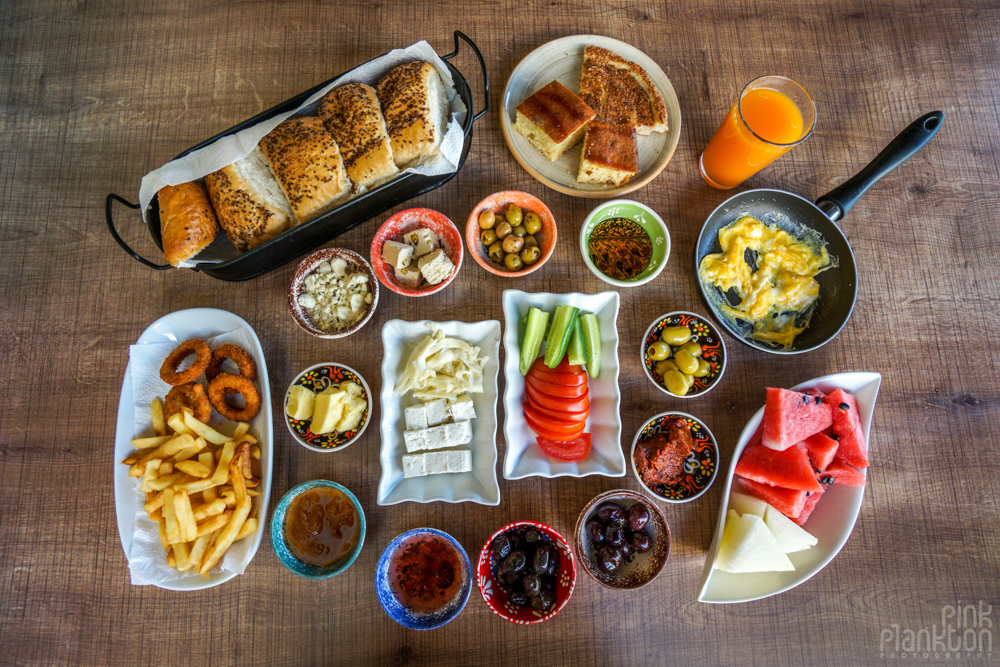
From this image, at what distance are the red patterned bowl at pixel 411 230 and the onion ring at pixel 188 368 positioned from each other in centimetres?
75

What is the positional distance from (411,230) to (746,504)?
1777 millimetres

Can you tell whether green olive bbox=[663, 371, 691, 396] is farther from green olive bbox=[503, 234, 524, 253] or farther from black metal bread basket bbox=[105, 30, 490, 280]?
black metal bread basket bbox=[105, 30, 490, 280]

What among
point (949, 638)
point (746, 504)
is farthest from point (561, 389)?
point (949, 638)

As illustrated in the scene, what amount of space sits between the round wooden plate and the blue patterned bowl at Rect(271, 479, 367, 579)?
5.11 feet

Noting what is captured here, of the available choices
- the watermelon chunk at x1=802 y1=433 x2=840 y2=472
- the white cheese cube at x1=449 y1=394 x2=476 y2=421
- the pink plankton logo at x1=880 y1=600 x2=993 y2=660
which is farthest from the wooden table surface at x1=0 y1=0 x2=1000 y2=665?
the white cheese cube at x1=449 y1=394 x2=476 y2=421

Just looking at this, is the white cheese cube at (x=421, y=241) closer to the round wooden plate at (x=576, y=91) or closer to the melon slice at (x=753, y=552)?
the round wooden plate at (x=576, y=91)

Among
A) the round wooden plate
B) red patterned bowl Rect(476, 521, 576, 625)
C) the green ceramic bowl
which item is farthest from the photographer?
the round wooden plate

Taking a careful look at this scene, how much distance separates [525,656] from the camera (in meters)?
1.96

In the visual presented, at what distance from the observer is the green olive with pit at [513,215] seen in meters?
2.03

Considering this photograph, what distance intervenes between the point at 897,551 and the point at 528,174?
7.54 feet

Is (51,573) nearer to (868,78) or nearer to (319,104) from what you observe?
(319,104)

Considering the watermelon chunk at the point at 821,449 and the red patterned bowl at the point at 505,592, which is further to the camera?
the watermelon chunk at the point at 821,449

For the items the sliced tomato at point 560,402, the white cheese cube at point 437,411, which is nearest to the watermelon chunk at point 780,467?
the sliced tomato at point 560,402

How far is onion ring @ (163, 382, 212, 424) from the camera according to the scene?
1933 millimetres
